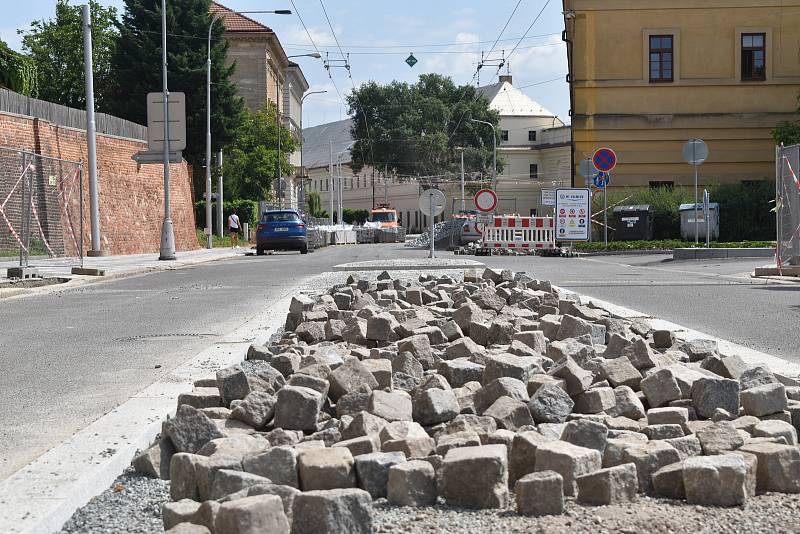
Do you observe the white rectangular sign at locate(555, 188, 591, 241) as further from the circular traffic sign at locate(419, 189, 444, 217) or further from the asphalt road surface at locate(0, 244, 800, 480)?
the asphalt road surface at locate(0, 244, 800, 480)

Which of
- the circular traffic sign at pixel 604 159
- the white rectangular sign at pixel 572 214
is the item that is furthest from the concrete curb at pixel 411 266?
Answer: the white rectangular sign at pixel 572 214

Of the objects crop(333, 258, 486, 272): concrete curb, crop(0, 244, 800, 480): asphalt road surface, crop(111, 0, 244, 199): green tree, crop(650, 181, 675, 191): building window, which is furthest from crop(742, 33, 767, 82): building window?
crop(333, 258, 486, 272): concrete curb

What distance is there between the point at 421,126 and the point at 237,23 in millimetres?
20070

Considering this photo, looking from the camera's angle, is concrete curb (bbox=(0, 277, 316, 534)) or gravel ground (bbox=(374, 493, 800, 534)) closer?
gravel ground (bbox=(374, 493, 800, 534))

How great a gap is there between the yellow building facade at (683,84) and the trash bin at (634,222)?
435 centimetres

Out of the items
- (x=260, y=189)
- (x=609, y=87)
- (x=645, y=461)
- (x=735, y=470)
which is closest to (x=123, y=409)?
(x=645, y=461)

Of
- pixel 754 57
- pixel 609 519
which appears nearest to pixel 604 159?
pixel 754 57

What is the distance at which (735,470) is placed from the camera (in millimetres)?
3357

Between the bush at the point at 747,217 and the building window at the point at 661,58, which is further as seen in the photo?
the building window at the point at 661,58

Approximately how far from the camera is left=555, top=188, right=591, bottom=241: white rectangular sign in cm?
3231

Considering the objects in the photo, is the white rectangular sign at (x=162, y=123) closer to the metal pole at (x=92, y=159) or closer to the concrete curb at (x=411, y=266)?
the metal pole at (x=92, y=159)

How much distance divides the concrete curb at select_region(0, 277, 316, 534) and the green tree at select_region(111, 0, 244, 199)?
4475 cm

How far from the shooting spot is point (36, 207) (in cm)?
1919

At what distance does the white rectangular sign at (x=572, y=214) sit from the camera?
32.3 m
